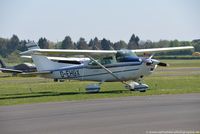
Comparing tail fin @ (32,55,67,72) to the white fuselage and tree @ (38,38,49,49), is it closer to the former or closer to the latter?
the white fuselage

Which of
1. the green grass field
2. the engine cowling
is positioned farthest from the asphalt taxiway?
the engine cowling

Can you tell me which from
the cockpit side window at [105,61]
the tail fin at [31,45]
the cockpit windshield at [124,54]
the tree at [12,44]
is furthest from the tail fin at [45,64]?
the tree at [12,44]

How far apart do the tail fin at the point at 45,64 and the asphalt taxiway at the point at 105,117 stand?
10.4m

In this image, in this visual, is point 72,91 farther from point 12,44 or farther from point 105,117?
point 12,44

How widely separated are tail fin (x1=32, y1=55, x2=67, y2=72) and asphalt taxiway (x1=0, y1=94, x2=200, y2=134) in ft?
34.1

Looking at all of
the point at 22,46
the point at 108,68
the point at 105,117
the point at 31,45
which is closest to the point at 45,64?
the point at 31,45

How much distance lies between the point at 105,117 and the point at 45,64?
52.3 feet

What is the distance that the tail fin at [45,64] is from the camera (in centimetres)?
2858

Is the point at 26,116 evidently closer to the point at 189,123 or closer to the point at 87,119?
the point at 87,119

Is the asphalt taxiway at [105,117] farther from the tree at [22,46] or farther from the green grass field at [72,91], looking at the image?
the tree at [22,46]

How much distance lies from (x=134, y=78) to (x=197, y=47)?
11144cm

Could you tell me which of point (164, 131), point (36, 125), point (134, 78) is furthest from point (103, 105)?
point (134, 78)

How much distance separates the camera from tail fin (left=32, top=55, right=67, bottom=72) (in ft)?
93.8

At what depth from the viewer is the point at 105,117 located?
1359 cm
